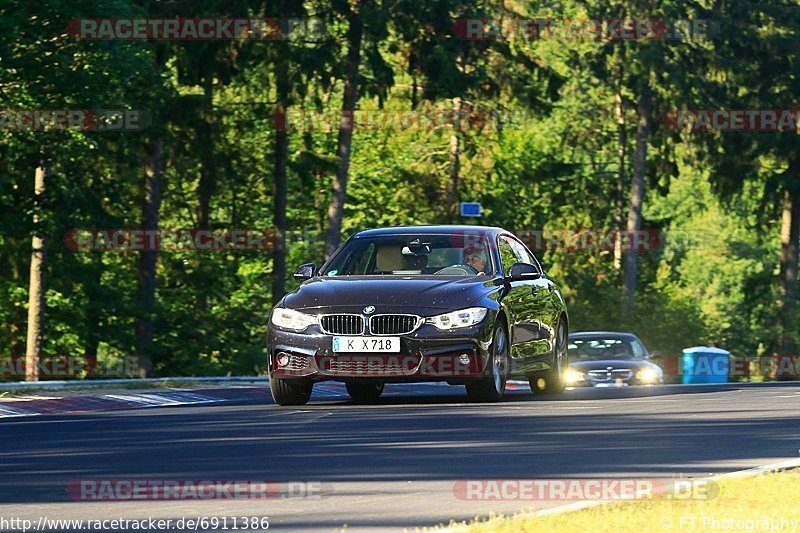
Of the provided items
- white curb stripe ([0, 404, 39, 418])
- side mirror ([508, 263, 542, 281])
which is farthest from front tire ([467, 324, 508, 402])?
white curb stripe ([0, 404, 39, 418])

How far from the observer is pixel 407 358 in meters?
17.9

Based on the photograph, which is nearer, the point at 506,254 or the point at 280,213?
the point at 506,254

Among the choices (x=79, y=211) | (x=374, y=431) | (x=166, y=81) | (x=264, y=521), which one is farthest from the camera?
(x=166, y=81)

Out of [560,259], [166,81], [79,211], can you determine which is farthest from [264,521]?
[560,259]

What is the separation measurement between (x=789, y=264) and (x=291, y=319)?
4756 centimetres

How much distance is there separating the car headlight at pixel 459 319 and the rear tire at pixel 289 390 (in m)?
1.66

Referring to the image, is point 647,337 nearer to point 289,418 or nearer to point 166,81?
point 166,81

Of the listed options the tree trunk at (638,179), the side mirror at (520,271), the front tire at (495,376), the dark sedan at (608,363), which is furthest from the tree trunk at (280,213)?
the front tire at (495,376)

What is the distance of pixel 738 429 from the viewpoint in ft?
50.7

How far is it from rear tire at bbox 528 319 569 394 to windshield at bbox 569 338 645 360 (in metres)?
8.76

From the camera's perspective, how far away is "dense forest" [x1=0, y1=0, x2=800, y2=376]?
41.0m

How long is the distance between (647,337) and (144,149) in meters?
16.0

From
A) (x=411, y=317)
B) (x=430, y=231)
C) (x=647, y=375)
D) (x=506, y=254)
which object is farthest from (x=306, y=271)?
(x=647, y=375)

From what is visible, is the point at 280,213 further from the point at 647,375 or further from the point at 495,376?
the point at 495,376
